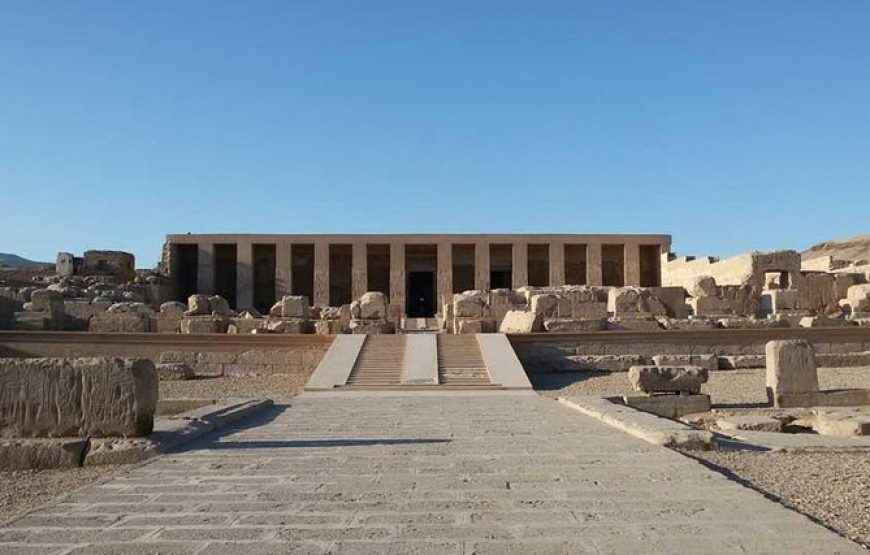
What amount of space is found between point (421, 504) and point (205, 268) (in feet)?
97.3

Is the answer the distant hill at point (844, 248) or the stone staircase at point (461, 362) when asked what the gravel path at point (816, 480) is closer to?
the stone staircase at point (461, 362)

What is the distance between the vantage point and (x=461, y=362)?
1520 cm

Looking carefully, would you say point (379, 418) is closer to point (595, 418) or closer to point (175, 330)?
point (595, 418)

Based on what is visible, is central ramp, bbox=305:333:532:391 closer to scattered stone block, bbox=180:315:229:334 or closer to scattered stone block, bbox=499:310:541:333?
scattered stone block, bbox=499:310:541:333

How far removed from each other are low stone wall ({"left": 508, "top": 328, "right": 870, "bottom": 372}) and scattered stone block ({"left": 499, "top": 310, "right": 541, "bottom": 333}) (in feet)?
3.92

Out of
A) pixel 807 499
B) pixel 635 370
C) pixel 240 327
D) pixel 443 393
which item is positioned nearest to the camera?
pixel 807 499

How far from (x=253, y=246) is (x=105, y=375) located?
88.4 feet

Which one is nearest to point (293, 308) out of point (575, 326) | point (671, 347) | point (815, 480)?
point (575, 326)

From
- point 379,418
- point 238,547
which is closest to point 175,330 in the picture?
point 379,418

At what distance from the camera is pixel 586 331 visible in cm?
1750

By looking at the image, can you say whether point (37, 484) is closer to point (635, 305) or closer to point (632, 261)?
point (635, 305)

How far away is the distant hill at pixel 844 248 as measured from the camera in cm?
4322

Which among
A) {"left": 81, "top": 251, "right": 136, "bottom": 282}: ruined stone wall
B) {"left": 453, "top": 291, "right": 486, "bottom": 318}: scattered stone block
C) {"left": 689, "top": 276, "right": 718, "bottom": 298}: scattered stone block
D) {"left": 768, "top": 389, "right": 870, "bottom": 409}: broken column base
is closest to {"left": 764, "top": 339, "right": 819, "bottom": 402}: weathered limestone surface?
{"left": 768, "top": 389, "right": 870, "bottom": 409}: broken column base

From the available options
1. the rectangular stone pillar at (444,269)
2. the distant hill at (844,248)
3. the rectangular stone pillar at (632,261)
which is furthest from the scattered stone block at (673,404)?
the distant hill at (844,248)
